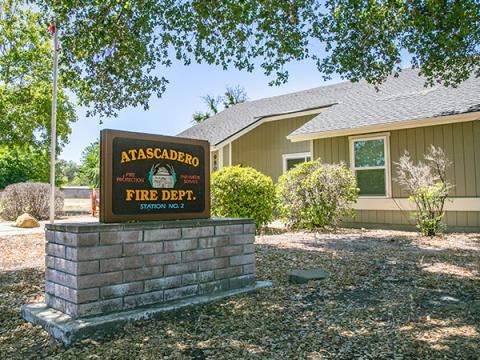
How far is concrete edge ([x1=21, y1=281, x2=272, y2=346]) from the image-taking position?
2.92 m

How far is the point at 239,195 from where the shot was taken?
29.3 feet

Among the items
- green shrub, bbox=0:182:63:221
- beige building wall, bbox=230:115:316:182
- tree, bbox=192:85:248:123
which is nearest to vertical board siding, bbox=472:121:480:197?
beige building wall, bbox=230:115:316:182

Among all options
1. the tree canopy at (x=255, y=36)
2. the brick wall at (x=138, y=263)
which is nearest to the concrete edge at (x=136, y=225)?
the brick wall at (x=138, y=263)

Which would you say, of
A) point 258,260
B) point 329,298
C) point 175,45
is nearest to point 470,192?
point 258,260

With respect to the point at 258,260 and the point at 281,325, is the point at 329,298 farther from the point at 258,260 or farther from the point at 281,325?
the point at 258,260

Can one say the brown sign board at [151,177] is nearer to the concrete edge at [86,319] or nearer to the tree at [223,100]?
the concrete edge at [86,319]

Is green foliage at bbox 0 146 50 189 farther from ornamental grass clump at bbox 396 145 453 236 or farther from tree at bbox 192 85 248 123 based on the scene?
ornamental grass clump at bbox 396 145 453 236

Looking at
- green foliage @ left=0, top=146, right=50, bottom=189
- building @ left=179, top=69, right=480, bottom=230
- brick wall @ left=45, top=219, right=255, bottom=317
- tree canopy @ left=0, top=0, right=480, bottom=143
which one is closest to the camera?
brick wall @ left=45, top=219, right=255, bottom=317

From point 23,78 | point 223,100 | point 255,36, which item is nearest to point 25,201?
point 23,78

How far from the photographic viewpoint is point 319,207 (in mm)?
9273

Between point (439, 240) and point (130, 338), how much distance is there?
6.98 metres

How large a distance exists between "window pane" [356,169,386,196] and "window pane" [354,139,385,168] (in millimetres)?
215

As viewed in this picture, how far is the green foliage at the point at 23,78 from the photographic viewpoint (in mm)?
16797

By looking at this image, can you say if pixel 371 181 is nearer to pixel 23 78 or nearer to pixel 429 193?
pixel 429 193
